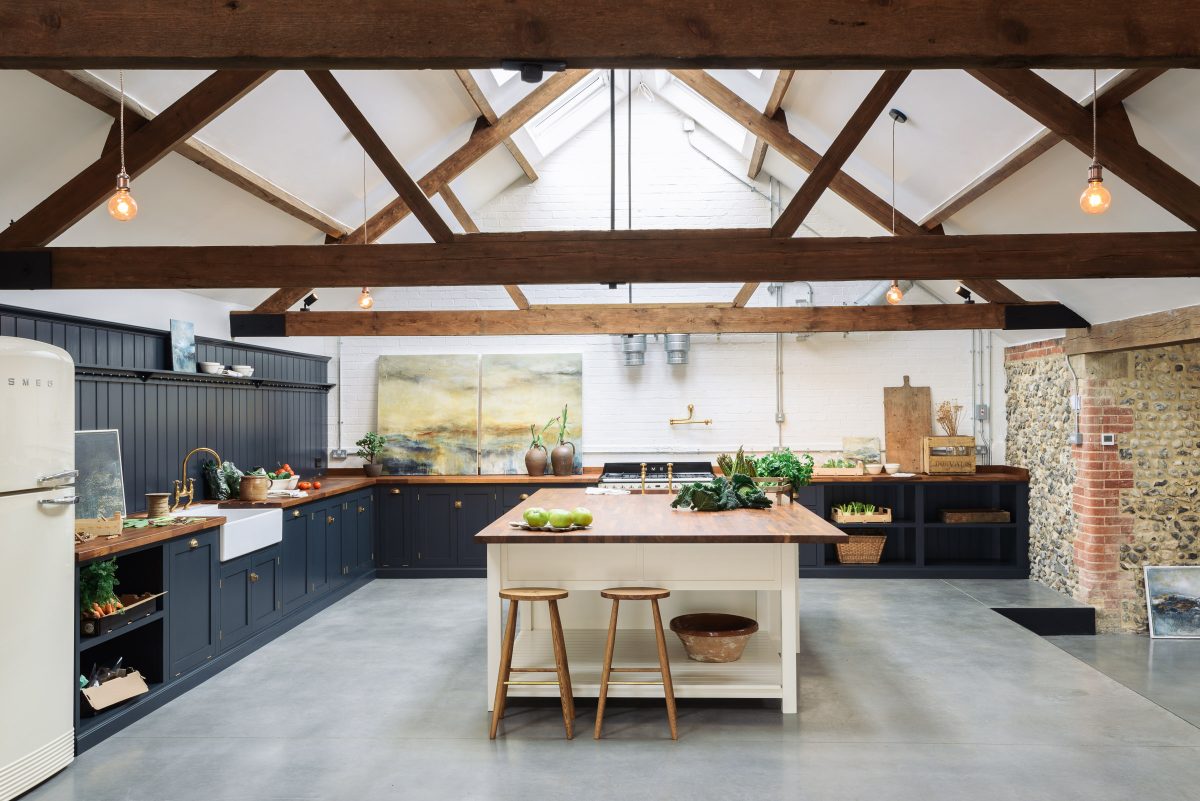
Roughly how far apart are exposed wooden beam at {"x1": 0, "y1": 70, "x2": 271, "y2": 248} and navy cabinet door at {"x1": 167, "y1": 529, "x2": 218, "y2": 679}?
198 cm

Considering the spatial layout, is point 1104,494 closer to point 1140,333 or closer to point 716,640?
point 1140,333

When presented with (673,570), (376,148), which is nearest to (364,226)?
(376,148)

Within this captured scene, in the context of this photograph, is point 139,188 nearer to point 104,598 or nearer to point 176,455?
point 176,455

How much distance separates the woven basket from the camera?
8875 mm

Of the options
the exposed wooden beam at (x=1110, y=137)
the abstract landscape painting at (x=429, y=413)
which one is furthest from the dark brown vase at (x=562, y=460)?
the exposed wooden beam at (x=1110, y=137)

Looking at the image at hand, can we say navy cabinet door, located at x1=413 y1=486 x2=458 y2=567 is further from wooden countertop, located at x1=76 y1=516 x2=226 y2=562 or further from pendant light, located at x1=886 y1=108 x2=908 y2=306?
pendant light, located at x1=886 y1=108 x2=908 y2=306

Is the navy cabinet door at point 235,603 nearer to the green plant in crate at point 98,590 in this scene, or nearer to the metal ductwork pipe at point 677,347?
the green plant in crate at point 98,590

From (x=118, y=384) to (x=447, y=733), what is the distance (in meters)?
3.44

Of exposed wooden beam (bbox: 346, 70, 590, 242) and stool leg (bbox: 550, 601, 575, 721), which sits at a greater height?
exposed wooden beam (bbox: 346, 70, 590, 242)

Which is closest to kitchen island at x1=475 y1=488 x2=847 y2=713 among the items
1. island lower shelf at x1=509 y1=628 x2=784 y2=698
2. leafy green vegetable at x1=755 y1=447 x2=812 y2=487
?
island lower shelf at x1=509 y1=628 x2=784 y2=698

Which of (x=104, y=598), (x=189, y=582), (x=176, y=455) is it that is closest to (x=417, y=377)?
(x=176, y=455)

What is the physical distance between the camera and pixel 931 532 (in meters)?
9.48

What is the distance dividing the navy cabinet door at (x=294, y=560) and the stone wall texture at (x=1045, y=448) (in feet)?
22.4

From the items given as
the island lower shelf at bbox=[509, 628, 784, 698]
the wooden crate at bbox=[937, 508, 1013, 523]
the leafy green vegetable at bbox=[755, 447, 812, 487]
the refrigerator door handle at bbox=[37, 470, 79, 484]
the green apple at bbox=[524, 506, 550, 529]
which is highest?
the refrigerator door handle at bbox=[37, 470, 79, 484]
